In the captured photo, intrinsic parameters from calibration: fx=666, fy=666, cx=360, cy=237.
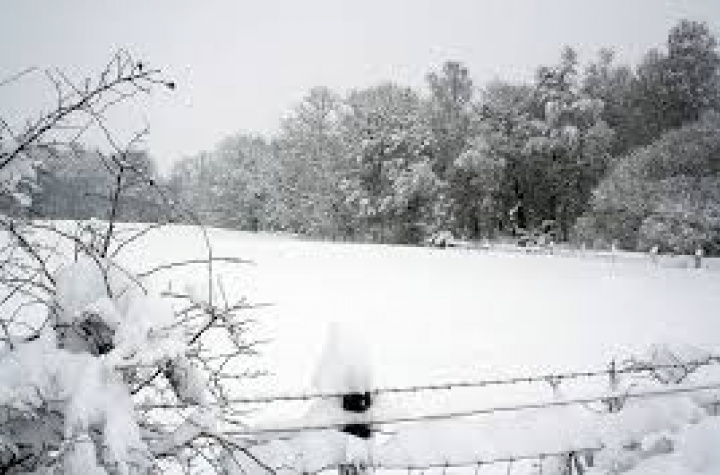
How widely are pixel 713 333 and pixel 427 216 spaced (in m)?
31.5

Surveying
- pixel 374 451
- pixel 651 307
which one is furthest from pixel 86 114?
pixel 651 307

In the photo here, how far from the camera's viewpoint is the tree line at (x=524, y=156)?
32906 mm

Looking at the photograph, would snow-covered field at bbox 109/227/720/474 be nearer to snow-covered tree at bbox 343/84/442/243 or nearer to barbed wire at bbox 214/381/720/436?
barbed wire at bbox 214/381/720/436

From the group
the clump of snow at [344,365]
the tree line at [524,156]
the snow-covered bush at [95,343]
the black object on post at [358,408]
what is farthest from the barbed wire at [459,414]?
the tree line at [524,156]

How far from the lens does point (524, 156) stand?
4300 cm

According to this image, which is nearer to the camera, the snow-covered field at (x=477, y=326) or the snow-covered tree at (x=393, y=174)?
the snow-covered field at (x=477, y=326)

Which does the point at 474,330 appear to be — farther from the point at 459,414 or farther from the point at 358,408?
the point at 358,408

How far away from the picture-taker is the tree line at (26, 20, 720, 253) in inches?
1296

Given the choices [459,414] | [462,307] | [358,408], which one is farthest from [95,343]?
[462,307]

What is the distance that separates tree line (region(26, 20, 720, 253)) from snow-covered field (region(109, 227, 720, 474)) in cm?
745

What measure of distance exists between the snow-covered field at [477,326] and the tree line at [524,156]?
293 inches

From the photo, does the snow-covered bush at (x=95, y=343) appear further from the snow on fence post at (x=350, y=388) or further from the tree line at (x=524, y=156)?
the tree line at (x=524, y=156)

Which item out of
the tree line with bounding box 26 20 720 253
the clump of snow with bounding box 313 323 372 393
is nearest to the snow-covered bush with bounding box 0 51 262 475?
the clump of snow with bounding box 313 323 372 393

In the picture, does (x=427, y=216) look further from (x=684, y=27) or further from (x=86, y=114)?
(x=86, y=114)
